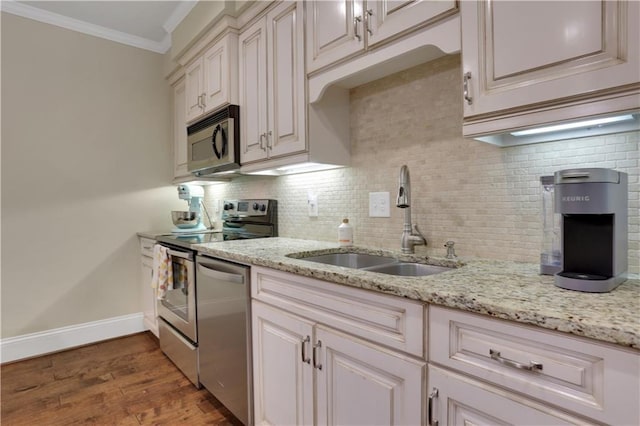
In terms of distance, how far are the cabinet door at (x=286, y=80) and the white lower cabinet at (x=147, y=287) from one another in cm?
166

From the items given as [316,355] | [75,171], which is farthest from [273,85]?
[75,171]

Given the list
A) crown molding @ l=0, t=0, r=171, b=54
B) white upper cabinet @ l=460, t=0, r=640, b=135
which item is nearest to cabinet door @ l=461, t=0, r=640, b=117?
white upper cabinet @ l=460, t=0, r=640, b=135

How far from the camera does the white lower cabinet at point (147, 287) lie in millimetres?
2887

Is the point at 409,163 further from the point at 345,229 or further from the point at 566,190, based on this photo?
the point at 566,190

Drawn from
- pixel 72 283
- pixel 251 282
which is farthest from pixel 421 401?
pixel 72 283

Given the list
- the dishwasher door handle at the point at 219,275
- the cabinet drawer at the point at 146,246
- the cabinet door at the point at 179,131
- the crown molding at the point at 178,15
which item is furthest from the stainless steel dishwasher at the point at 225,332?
the crown molding at the point at 178,15

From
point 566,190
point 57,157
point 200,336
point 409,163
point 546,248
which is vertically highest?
point 57,157

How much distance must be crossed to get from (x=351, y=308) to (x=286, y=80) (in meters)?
1.26

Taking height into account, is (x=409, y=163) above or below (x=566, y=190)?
above

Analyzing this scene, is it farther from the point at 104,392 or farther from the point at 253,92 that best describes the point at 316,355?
the point at 104,392

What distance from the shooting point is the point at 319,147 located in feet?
5.83

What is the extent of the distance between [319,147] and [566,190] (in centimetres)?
114

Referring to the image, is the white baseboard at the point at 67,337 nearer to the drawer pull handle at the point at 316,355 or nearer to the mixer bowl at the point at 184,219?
the mixer bowl at the point at 184,219

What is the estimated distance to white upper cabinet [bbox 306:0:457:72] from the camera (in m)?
1.23
